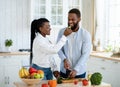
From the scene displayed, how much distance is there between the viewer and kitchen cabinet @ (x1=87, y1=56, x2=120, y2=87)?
4500 millimetres

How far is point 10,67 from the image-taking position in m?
5.45

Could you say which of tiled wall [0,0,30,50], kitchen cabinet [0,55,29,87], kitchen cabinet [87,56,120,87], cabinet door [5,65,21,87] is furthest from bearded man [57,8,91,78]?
tiled wall [0,0,30,50]

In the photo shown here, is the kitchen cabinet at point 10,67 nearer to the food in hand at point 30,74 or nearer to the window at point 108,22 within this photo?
the window at point 108,22

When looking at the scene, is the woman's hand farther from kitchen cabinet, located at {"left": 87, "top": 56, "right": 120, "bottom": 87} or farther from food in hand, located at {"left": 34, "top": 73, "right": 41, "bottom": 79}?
kitchen cabinet, located at {"left": 87, "top": 56, "right": 120, "bottom": 87}

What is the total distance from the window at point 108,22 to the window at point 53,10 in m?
0.67

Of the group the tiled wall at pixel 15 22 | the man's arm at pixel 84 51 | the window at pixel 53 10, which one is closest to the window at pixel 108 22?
the window at pixel 53 10

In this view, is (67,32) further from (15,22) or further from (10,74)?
(15,22)

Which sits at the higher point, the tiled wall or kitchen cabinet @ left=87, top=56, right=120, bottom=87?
the tiled wall

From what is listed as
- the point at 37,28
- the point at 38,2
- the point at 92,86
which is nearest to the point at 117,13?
the point at 38,2

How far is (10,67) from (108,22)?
2302 mm

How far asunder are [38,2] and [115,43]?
5.91ft

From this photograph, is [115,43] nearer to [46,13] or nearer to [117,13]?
[117,13]

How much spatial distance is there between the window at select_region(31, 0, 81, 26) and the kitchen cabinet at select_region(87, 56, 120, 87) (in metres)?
1.15

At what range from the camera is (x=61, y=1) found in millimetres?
5941
